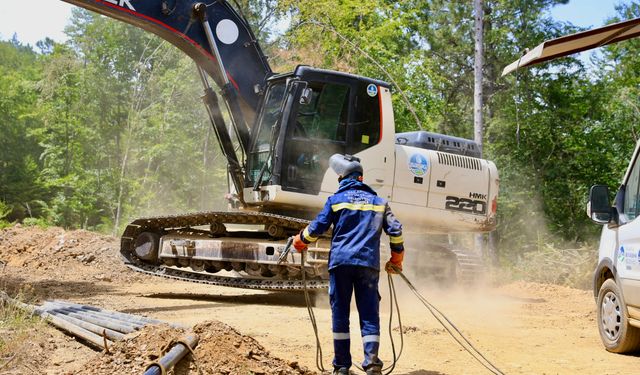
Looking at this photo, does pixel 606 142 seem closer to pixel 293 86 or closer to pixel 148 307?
pixel 293 86

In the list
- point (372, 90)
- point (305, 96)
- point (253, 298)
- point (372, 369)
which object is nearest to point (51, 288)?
point (253, 298)

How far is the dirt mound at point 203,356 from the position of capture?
546 centimetres

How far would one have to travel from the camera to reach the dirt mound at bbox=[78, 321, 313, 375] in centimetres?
546

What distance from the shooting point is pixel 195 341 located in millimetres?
5691

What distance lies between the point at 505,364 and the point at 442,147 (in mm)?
6252

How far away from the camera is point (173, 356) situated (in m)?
5.27

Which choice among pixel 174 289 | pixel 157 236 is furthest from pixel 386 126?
pixel 174 289

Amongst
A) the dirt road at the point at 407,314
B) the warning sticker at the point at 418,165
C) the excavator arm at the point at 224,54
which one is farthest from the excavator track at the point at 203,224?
the warning sticker at the point at 418,165

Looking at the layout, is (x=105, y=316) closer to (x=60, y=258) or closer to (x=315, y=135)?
(x=315, y=135)

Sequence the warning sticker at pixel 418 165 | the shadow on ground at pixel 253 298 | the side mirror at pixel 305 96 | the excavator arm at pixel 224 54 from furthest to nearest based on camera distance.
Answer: the warning sticker at pixel 418 165, the shadow on ground at pixel 253 298, the excavator arm at pixel 224 54, the side mirror at pixel 305 96

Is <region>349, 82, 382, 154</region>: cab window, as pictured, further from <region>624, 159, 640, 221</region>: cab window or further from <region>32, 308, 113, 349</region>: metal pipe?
<region>32, 308, 113, 349</region>: metal pipe

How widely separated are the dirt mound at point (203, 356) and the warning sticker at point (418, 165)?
6.27 m

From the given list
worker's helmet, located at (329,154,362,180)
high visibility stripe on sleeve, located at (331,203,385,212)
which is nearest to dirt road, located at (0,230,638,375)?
high visibility stripe on sleeve, located at (331,203,385,212)

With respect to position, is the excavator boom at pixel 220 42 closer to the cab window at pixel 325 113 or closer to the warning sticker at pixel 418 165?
the cab window at pixel 325 113
